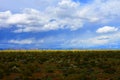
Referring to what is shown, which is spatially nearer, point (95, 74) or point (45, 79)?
point (45, 79)

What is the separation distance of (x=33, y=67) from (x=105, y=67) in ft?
28.6

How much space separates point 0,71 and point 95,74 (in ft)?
33.4

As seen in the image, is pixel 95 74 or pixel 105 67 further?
pixel 105 67

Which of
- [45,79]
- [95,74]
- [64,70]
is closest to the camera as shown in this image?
[45,79]

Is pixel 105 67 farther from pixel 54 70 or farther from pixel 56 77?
pixel 56 77

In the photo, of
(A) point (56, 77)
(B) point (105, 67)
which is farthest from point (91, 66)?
(A) point (56, 77)

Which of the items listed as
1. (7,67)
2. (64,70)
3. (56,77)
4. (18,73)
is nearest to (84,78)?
(56,77)

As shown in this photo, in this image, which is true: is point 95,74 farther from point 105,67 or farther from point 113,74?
point 105,67

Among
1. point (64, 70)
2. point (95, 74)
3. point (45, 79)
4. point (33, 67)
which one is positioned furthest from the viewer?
point (33, 67)

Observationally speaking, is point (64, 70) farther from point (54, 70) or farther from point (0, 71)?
point (0, 71)

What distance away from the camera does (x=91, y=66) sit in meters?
40.3

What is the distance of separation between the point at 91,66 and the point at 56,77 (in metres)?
9.04

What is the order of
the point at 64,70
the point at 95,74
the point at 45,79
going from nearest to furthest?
the point at 45,79
the point at 95,74
the point at 64,70

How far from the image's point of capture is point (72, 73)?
34.4 meters
